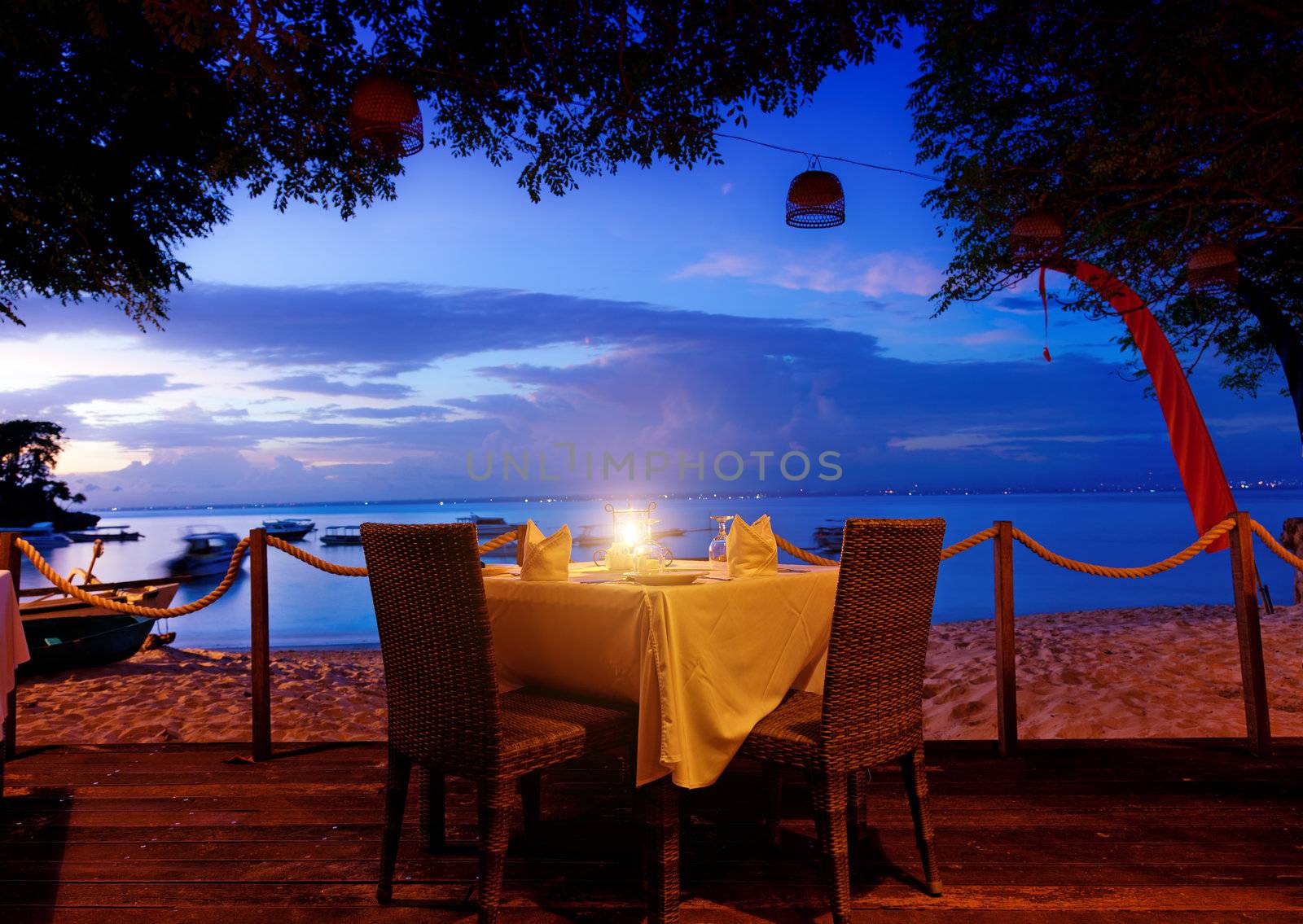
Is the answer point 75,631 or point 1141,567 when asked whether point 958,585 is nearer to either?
point 1141,567

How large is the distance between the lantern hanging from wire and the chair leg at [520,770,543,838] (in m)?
3.29

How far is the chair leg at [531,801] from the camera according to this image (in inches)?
97.7

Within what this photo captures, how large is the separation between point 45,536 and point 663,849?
61.9 m

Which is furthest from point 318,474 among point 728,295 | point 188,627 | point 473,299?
point 728,295

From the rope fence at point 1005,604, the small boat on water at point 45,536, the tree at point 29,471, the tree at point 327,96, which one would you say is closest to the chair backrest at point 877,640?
the rope fence at point 1005,604

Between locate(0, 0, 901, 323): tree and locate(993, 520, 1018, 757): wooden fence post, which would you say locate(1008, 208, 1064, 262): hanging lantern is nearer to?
locate(993, 520, 1018, 757): wooden fence post

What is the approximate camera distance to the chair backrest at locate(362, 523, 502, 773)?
181 centimetres

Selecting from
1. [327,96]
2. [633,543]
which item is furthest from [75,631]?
[633,543]

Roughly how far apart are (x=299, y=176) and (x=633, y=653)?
597 centimetres

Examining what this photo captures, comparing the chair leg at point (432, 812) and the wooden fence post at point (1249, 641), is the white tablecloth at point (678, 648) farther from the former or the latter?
the wooden fence post at point (1249, 641)

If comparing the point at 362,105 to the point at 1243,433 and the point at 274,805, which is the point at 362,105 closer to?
the point at 274,805

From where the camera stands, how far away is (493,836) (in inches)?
69.6

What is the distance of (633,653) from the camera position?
198 cm

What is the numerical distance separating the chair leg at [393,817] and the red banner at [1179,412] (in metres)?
5.96
